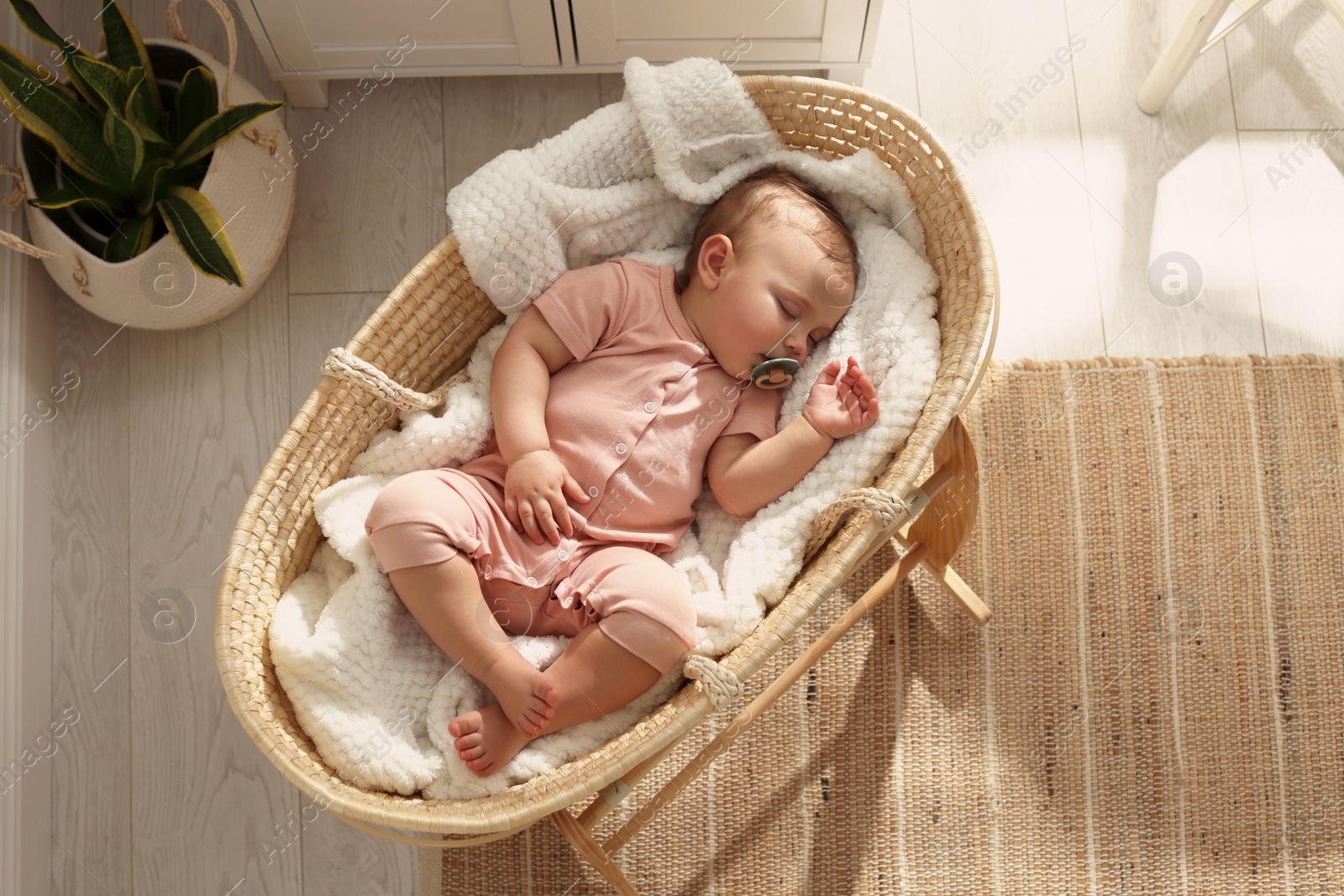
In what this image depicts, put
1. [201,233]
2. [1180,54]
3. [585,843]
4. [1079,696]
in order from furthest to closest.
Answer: [1180,54] → [1079,696] → [201,233] → [585,843]

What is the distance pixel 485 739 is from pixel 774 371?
563 mm

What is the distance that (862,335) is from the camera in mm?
1311

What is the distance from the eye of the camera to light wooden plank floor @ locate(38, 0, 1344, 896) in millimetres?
1419

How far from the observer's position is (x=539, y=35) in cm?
147

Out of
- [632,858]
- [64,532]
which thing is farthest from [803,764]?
[64,532]

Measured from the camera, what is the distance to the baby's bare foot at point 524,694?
3.67 feet

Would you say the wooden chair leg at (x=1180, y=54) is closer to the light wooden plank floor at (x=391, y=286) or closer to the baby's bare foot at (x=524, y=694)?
the light wooden plank floor at (x=391, y=286)

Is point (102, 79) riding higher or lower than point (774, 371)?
higher

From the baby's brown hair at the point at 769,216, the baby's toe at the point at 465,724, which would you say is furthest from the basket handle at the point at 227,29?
the baby's toe at the point at 465,724

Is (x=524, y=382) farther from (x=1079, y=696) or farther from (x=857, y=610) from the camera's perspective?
(x=1079, y=696)

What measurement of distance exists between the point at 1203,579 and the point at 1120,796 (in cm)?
34

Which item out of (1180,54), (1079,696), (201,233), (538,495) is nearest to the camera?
(538,495)

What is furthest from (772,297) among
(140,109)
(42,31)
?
(42,31)

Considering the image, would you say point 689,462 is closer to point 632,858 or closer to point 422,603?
point 422,603
